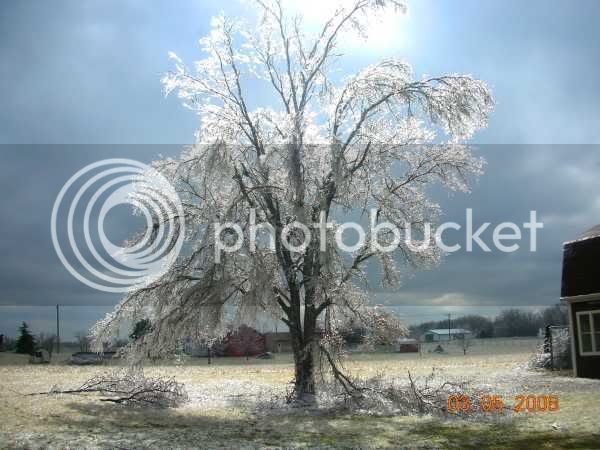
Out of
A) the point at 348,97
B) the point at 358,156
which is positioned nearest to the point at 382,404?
the point at 358,156

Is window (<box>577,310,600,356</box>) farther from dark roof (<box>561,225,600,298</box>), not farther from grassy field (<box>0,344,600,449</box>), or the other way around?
grassy field (<box>0,344,600,449</box>)

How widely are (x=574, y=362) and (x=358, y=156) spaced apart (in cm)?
1080

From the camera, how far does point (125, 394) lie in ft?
55.2

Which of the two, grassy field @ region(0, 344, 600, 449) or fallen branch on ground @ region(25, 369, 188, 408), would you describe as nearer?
grassy field @ region(0, 344, 600, 449)

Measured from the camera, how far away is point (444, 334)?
10338cm

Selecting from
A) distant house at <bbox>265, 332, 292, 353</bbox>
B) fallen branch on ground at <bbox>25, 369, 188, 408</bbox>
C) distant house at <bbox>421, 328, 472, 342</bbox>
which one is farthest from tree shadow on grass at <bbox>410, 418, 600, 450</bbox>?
distant house at <bbox>421, 328, 472, 342</bbox>

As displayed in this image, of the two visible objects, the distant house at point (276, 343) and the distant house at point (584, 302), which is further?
the distant house at point (276, 343)

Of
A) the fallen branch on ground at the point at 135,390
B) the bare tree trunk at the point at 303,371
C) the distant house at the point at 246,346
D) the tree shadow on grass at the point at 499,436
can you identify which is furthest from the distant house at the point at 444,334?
the tree shadow on grass at the point at 499,436

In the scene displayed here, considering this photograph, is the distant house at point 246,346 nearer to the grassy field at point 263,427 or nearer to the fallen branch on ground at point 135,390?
the fallen branch on ground at point 135,390

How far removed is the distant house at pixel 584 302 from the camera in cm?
1964

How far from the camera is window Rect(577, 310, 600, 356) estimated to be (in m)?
19.6

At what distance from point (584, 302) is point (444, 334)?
86388 millimetres

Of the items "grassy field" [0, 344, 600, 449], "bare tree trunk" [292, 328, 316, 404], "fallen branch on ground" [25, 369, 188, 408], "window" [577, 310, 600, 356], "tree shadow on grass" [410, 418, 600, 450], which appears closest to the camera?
"tree shadow on grass" [410, 418, 600, 450]

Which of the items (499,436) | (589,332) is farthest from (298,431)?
(589,332)
